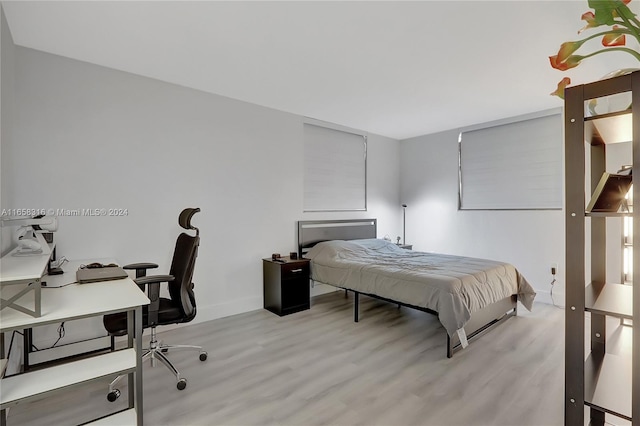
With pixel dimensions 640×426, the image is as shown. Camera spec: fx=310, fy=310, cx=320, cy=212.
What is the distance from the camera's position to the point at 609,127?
3.91 ft

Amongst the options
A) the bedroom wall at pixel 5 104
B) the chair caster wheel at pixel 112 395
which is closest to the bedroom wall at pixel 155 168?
the bedroom wall at pixel 5 104

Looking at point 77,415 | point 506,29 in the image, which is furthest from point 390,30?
point 77,415

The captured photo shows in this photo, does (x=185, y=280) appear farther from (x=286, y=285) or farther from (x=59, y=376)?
(x=286, y=285)

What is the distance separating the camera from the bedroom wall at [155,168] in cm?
270

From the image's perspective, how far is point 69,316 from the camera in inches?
57.6

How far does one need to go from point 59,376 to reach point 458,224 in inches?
206

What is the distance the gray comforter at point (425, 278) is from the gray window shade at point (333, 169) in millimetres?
851

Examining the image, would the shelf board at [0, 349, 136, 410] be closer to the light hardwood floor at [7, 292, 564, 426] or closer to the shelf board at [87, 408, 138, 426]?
the shelf board at [87, 408, 138, 426]

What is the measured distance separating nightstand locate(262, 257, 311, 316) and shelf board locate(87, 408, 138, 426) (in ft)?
7.05

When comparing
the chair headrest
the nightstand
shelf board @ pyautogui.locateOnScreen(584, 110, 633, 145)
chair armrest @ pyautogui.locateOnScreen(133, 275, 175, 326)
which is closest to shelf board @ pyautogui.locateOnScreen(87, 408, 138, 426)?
chair armrest @ pyautogui.locateOnScreen(133, 275, 175, 326)

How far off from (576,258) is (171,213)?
11.1 ft

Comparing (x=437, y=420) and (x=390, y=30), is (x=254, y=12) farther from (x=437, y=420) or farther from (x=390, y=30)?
(x=437, y=420)

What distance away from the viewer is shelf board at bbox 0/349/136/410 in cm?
140

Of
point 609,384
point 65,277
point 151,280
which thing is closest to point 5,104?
point 65,277
